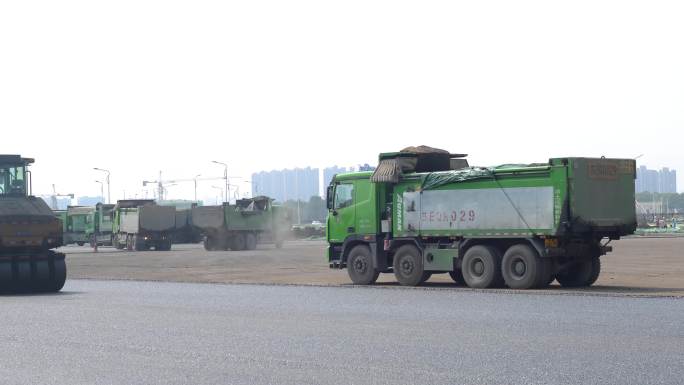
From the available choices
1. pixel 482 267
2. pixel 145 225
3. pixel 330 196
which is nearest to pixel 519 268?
pixel 482 267

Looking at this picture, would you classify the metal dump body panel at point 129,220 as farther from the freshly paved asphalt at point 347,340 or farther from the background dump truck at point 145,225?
the freshly paved asphalt at point 347,340

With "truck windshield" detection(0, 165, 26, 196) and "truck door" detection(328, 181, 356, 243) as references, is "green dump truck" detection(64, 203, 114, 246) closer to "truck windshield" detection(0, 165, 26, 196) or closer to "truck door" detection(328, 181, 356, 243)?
"truck windshield" detection(0, 165, 26, 196)

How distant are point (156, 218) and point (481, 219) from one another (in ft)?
149

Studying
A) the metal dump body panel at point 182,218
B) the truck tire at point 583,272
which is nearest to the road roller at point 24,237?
the truck tire at point 583,272

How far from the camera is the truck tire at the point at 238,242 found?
6375 centimetres

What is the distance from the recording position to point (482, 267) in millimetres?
25516

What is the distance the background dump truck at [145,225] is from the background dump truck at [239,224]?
3801mm

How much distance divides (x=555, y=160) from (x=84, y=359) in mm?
13864

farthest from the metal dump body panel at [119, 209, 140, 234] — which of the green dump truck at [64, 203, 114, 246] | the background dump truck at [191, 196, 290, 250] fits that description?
the background dump truck at [191, 196, 290, 250]

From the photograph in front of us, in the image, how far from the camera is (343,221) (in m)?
28.9

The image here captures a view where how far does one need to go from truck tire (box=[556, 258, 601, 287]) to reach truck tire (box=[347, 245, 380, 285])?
4.84m

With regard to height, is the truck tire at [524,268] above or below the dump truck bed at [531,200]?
below

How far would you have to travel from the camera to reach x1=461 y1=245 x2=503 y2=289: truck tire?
2517 cm

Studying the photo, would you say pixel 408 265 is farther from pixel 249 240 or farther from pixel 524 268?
pixel 249 240
